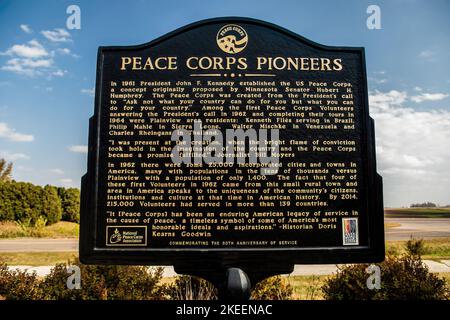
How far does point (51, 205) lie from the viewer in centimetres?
2214

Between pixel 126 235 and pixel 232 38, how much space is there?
2545 mm

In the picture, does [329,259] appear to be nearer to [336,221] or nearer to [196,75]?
[336,221]

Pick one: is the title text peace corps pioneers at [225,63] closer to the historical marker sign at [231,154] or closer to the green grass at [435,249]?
the historical marker sign at [231,154]

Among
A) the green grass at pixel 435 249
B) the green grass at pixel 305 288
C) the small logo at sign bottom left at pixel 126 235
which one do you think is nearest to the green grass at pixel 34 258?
the green grass at pixel 305 288

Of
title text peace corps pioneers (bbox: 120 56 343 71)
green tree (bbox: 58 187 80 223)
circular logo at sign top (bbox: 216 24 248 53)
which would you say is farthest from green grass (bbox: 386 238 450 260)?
green tree (bbox: 58 187 80 223)

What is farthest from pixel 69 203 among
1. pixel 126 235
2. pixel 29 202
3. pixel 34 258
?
pixel 126 235

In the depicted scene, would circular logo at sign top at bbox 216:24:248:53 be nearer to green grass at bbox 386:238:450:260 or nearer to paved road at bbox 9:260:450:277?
paved road at bbox 9:260:450:277

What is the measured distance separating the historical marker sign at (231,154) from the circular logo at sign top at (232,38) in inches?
0.5

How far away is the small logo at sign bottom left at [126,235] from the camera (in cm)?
393

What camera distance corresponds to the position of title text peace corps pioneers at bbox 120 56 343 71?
13.9 ft

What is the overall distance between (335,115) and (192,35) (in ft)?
6.29

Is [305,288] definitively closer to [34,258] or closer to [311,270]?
[311,270]
